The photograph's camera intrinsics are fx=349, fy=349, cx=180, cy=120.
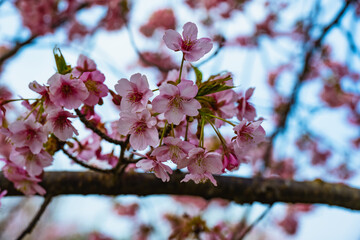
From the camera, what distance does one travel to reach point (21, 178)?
1395 mm

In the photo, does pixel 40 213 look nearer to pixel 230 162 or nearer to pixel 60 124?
pixel 60 124

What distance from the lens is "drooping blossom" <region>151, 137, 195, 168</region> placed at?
3.50 ft

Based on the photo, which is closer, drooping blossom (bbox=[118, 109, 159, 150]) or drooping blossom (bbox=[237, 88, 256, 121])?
drooping blossom (bbox=[118, 109, 159, 150])

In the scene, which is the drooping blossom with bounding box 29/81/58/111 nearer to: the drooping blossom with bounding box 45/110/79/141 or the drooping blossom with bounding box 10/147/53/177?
the drooping blossom with bounding box 45/110/79/141

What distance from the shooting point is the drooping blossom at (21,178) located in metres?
1.34

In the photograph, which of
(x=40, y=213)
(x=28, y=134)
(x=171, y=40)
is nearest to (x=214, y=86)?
(x=171, y=40)

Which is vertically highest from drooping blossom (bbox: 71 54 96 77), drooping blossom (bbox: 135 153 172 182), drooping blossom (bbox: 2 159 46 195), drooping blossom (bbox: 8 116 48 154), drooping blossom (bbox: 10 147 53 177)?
drooping blossom (bbox: 71 54 96 77)

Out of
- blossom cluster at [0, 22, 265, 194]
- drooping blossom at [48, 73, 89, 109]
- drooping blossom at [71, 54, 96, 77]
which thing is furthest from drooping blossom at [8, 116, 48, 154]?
drooping blossom at [71, 54, 96, 77]

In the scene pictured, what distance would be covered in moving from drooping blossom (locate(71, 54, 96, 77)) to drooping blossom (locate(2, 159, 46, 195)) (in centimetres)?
44

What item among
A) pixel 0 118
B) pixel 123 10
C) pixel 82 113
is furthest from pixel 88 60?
pixel 123 10

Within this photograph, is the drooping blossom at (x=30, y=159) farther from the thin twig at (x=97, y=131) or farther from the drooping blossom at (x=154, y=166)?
the drooping blossom at (x=154, y=166)

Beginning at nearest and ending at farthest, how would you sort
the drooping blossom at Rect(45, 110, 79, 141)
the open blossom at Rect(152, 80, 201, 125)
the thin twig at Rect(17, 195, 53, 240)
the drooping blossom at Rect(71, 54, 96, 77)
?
the open blossom at Rect(152, 80, 201, 125)
the drooping blossom at Rect(45, 110, 79, 141)
the drooping blossom at Rect(71, 54, 96, 77)
the thin twig at Rect(17, 195, 53, 240)

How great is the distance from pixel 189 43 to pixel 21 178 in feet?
2.82

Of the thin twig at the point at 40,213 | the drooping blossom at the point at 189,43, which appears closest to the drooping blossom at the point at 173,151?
the drooping blossom at the point at 189,43
